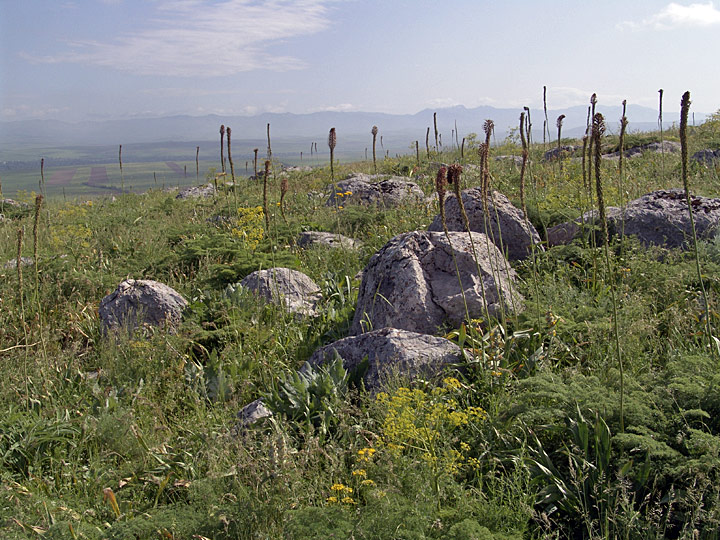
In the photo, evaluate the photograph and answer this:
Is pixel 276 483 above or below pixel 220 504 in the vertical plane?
above

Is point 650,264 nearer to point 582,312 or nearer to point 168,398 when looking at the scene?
point 582,312

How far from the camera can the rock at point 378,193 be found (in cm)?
941

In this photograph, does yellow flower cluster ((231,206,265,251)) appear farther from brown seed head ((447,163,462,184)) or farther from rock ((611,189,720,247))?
rock ((611,189,720,247))

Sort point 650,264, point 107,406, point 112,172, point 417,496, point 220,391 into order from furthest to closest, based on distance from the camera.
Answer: point 112,172, point 650,264, point 220,391, point 107,406, point 417,496

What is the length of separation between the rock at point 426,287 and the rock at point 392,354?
1.86ft

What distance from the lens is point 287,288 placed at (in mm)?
5289

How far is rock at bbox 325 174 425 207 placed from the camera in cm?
941

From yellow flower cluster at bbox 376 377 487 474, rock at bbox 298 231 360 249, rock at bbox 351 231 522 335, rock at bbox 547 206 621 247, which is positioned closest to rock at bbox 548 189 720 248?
rock at bbox 547 206 621 247

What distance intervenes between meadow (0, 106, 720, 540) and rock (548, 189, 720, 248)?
307 millimetres

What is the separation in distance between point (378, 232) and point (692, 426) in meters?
5.24

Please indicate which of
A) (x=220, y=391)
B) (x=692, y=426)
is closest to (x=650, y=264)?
(x=692, y=426)

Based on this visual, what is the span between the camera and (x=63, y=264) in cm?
629

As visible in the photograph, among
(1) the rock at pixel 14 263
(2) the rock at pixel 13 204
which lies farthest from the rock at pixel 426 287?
(2) the rock at pixel 13 204

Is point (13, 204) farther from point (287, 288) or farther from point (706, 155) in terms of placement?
point (706, 155)
